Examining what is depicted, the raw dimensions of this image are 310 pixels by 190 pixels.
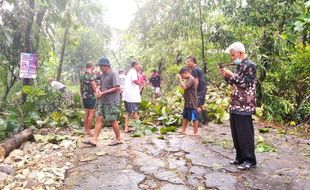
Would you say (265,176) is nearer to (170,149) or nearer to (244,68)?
(244,68)

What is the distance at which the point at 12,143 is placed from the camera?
22.6ft

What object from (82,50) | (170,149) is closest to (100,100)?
(170,149)

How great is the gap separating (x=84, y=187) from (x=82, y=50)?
95.1 feet

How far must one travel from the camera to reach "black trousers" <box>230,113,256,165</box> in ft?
17.4

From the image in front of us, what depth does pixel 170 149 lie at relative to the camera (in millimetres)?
6840

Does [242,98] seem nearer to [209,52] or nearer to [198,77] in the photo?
[198,77]

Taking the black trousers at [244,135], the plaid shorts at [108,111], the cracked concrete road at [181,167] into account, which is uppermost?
the plaid shorts at [108,111]

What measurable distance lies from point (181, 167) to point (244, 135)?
1.06 metres


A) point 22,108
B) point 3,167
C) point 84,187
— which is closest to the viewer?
point 84,187

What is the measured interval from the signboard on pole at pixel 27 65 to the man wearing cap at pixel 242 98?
19.7 feet

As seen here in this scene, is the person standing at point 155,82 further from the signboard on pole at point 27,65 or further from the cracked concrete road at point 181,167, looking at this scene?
the cracked concrete road at point 181,167

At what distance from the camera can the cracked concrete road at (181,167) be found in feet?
15.9

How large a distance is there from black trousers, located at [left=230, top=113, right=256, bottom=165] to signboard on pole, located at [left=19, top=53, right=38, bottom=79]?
20.1 feet

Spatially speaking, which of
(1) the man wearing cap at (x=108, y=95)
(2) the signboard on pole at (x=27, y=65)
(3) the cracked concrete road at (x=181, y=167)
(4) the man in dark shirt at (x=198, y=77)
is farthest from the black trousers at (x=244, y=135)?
(2) the signboard on pole at (x=27, y=65)
